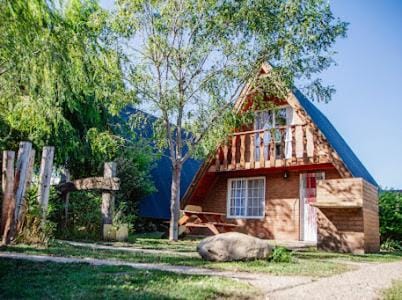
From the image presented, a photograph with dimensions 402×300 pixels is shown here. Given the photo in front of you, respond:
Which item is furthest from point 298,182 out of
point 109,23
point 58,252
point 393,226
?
point 58,252

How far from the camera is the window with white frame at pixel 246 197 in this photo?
1482 centimetres

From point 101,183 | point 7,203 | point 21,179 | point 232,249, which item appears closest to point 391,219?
point 232,249

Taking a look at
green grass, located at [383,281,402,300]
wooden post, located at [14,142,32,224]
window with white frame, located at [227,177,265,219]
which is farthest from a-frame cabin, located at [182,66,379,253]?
wooden post, located at [14,142,32,224]

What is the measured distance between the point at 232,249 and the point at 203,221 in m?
7.05

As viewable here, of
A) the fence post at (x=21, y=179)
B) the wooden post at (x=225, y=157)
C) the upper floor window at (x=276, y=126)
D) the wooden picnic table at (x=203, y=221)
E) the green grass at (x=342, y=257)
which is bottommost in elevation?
the green grass at (x=342, y=257)

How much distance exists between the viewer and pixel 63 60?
5551mm

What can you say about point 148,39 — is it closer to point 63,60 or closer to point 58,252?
point 63,60

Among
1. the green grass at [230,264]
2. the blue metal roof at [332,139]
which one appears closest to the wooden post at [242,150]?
the blue metal roof at [332,139]

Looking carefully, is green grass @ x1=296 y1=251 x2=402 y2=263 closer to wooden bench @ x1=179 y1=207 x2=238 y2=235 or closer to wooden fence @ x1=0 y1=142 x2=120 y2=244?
wooden bench @ x1=179 y1=207 x2=238 y2=235

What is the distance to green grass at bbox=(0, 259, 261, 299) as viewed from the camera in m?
3.43

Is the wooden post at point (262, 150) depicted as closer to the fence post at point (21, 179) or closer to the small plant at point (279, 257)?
the small plant at point (279, 257)

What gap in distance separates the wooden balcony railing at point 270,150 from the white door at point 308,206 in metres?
1.03

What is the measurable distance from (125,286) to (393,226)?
12.2m

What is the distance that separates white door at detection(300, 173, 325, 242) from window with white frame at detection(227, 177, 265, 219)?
150cm
